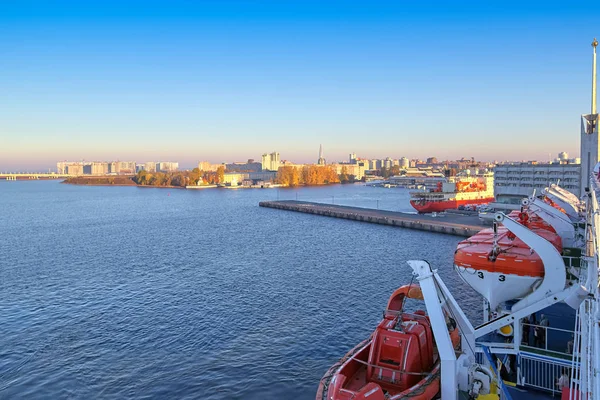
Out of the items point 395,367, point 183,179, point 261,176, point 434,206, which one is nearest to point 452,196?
point 434,206

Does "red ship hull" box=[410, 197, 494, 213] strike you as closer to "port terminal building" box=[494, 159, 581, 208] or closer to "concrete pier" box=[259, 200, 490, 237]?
"concrete pier" box=[259, 200, 490, 237]

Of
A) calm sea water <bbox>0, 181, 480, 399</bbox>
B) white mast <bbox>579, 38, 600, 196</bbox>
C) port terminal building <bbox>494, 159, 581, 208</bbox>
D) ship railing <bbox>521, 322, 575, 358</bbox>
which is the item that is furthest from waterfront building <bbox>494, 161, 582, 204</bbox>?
ship railing <bbox>521, 322, 575, 358</bbox>

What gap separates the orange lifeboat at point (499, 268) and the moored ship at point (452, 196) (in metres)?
53.3

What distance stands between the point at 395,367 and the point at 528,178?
49050 mm

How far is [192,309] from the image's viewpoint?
2211 centimetres

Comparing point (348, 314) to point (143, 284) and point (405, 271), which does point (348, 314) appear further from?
point (143, 284)

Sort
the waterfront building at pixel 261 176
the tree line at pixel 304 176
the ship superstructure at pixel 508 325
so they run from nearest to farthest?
1. the ship superstructure at pixel 508 325
2. the tree line at pixel 304 176
3. the waterfront building at pixel 261 176

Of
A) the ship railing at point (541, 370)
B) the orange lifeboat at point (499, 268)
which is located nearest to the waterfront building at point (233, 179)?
the orange lifeboat at point (499, 268)

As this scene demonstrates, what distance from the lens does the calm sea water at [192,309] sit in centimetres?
1527

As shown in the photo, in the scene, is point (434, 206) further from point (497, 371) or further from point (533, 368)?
point (497, 371)

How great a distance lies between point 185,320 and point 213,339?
284cm

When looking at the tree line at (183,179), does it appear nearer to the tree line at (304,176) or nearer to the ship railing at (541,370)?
the tree line at (304,176)

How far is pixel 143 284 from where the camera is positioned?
27078mm

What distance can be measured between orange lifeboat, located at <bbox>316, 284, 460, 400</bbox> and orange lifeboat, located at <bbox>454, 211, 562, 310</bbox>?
9.53ft
